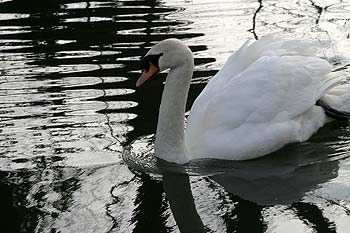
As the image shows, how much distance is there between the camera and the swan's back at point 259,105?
6.42 m

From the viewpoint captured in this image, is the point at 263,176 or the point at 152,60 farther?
the point at 152,60

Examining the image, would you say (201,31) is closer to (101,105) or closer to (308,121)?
(101,105)

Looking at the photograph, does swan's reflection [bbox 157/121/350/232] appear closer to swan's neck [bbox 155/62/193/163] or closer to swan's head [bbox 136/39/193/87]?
swan's neck [bbox 155/62/193/163]

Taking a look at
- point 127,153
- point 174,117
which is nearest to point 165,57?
point 174,117

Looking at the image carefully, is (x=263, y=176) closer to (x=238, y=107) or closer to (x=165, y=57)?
(x=238, y=107)

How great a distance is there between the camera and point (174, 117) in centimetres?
644

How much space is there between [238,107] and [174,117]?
1.55 feet

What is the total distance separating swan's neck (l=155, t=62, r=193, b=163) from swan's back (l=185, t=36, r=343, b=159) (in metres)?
0.13

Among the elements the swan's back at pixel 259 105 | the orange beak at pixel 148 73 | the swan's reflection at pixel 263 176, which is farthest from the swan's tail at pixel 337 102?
the orange beak at pixel 148 73

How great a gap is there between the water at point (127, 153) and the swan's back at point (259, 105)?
0.43 ft

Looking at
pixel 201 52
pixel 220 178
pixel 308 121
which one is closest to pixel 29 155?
Answer: pixel 220 178

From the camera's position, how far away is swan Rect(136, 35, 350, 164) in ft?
20.9

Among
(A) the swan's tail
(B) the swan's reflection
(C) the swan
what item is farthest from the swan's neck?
(A) the swan's tail

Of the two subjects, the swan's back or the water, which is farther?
the swan's back
